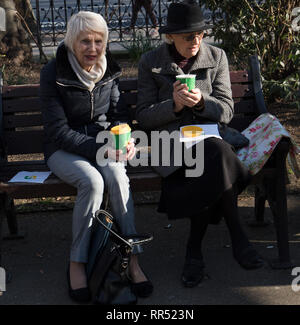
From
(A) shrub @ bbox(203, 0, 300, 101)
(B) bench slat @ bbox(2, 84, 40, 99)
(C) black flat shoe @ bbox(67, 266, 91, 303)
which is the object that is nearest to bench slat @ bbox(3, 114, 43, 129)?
(B) bench slat @ bbox(2, 84, 40, 99)

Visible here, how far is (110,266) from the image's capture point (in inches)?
137

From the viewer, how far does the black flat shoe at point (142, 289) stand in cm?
361

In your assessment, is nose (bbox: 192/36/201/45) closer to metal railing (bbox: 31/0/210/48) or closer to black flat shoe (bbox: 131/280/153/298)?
black flat shoe (bbox: 131/280/153/298)

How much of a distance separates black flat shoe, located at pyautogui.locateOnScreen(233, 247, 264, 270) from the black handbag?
59 cm

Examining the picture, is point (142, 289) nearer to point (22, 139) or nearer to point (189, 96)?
point (189, 96)

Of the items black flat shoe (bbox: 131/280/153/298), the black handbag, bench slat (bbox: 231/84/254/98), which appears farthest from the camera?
bench slat (bbox: 231/84/254/98)

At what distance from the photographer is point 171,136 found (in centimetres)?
404

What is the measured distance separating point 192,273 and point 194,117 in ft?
3.32

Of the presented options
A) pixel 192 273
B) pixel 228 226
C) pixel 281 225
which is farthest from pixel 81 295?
pixel 281 225

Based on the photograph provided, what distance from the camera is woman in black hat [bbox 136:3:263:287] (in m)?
3.68

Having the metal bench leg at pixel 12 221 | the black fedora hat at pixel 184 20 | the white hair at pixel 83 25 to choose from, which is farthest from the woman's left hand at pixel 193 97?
the metal bench leg at pixel 12 221

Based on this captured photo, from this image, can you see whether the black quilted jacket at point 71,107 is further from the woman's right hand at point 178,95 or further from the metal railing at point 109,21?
the metal railing at point 109,21

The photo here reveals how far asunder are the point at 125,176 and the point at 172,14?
108cm

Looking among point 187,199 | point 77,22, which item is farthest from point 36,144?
point 187,199
